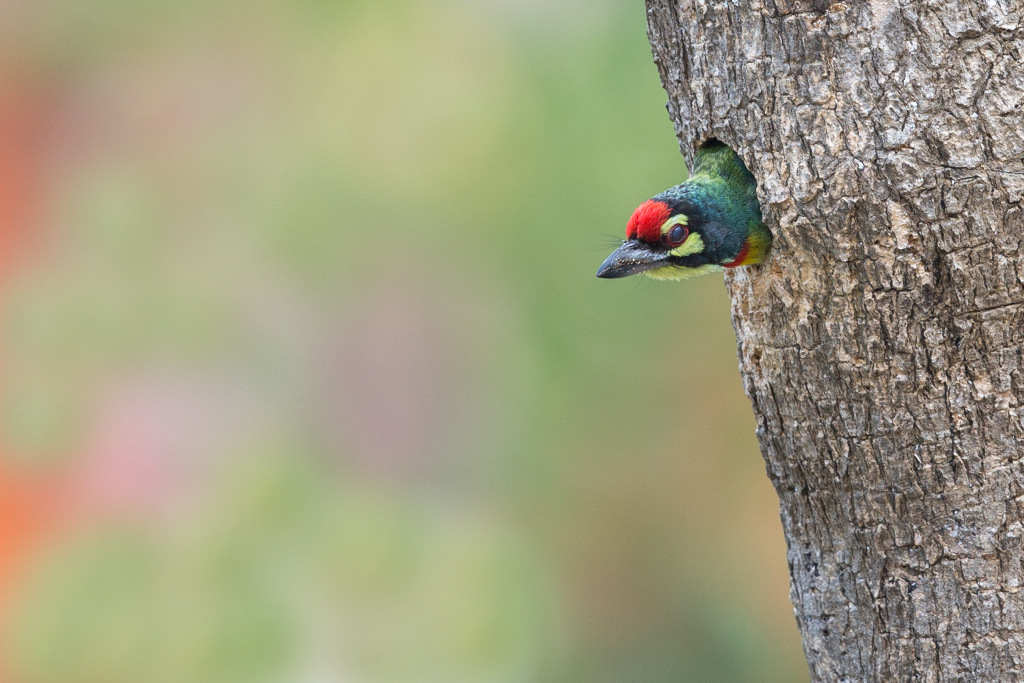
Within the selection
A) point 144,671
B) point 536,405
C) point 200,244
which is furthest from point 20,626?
point 536,405

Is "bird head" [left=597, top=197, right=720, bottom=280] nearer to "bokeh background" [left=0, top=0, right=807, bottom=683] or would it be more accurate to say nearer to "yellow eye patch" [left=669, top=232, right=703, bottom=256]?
"yellow eye patch" [left=669, top=232, right=703, bottom=256]

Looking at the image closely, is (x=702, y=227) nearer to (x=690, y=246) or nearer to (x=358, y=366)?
(x=690, y=246)

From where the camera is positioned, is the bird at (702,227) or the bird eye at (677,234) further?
the bird eye at (677,234)

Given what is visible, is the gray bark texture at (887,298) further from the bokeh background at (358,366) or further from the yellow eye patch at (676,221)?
the bokeh background at (358,366)

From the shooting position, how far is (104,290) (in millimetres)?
5625

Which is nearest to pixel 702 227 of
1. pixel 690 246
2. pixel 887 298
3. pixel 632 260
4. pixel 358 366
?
pixel 690 246

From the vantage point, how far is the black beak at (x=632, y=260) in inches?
105

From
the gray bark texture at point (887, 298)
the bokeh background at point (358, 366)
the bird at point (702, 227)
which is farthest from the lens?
the bokeh background at point (358, 366)

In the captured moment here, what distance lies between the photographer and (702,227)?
2.59m

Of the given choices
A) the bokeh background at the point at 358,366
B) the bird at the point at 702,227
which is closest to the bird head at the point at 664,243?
the bird at the point at 702,227

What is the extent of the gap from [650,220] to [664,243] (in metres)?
0.08

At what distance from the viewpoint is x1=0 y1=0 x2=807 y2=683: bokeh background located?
18.1 ft

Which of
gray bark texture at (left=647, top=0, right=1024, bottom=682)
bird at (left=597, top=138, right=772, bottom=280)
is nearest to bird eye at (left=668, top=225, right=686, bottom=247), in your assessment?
bird at (left=597, top=138, right=772, bottom=280)

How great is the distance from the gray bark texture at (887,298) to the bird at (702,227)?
0.09 meters
